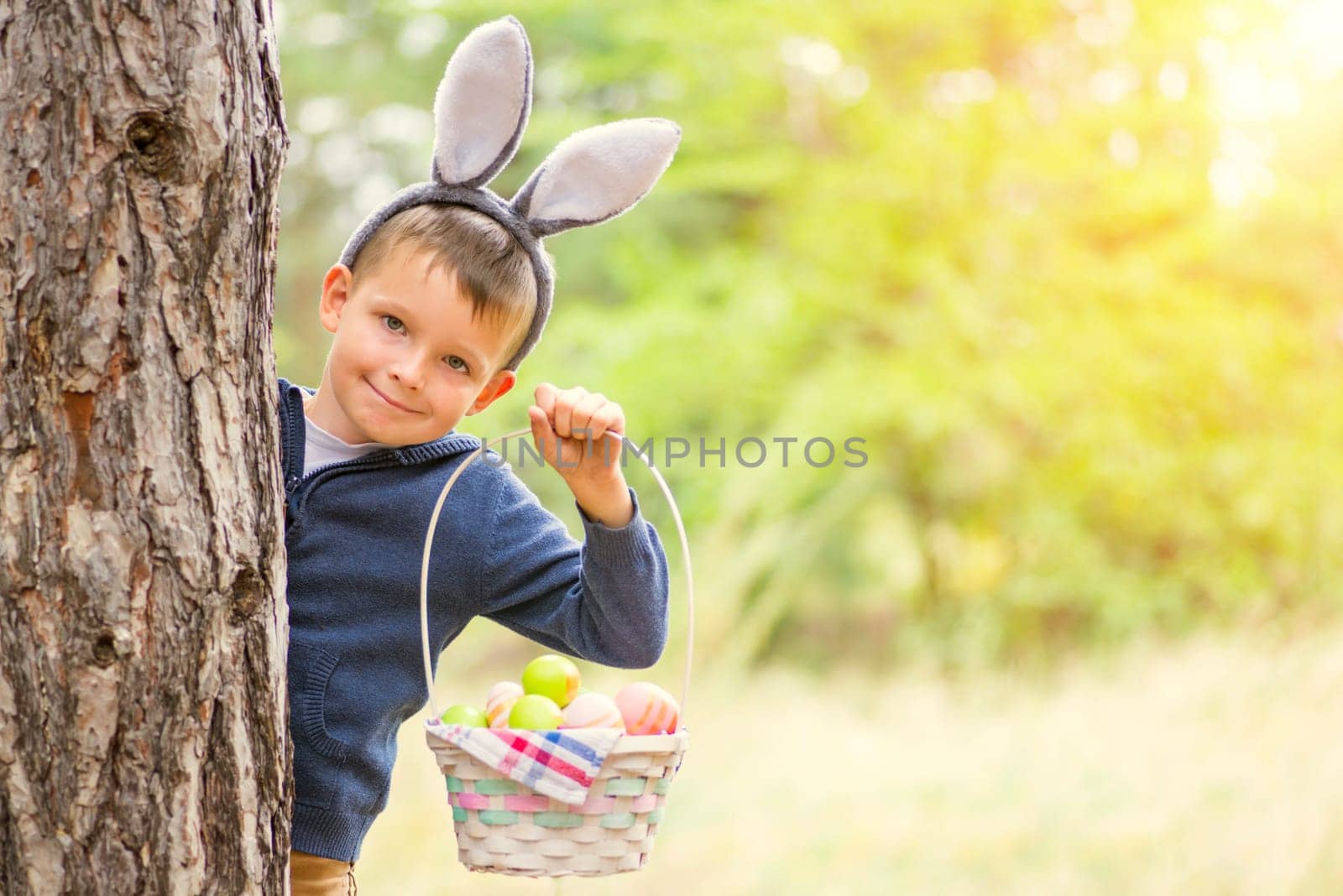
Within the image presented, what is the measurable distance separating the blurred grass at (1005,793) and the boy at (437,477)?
2.93m

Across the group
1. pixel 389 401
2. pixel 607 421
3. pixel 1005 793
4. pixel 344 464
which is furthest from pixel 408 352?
pixel 1005 793

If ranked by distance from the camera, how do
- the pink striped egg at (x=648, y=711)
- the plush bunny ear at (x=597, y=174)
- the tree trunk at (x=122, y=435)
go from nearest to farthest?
1. the tree trunk at (x=122, y=435)
2. the pink striped egg at (x=648, y=711)
3. the plush bunny ear at (x=597, y=174)

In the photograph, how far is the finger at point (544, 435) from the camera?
1437 mm

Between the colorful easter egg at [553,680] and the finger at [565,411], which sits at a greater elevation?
the finger at [565,411]

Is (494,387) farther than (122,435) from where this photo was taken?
Yes

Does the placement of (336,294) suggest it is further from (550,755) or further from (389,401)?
(550,755)

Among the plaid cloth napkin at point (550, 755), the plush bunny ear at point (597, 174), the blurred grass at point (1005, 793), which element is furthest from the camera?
the blurred grass at point (1005, 793)

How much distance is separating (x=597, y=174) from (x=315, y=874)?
96cm

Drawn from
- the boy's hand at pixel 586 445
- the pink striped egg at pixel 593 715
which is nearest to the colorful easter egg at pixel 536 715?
the pink striped egg at pixel 593 715

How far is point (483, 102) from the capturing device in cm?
161

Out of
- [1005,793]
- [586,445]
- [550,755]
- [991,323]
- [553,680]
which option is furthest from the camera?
[991,323]

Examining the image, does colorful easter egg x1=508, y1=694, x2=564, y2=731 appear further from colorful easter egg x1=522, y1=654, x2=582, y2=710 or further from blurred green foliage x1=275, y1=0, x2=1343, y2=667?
blurred green foliage x1=275, y1=0, x2=1343, y2=667

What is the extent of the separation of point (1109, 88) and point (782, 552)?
11.3 feet

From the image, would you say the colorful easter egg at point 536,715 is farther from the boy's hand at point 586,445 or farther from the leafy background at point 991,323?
the leafy background at point 991,323
